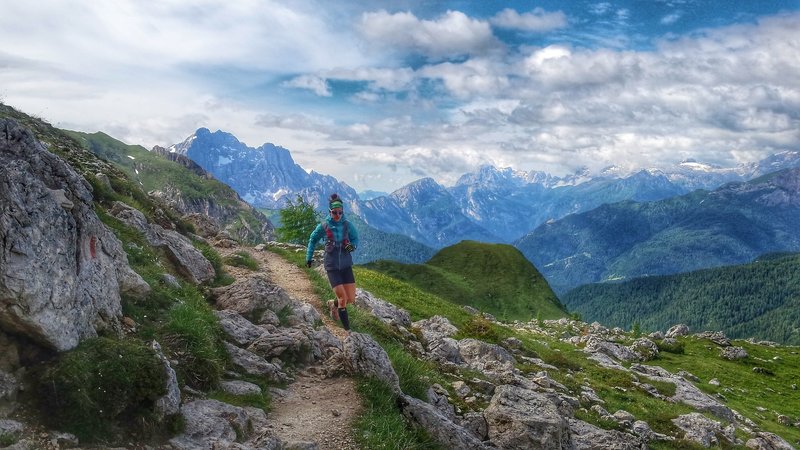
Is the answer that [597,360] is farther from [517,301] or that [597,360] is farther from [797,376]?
[517,301]

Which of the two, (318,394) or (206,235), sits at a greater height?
(206,235)

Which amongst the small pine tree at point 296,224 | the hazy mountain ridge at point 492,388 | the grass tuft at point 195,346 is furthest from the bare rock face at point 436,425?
the small pine tree at point 296,224

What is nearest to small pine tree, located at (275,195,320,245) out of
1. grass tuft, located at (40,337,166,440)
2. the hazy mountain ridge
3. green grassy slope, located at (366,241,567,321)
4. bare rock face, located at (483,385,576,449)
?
the hazy mountain ridge

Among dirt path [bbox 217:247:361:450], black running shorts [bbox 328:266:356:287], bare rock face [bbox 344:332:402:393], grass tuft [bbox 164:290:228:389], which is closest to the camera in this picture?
dirt path [bbox 217:247:361:450]

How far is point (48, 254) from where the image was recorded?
10.4 m

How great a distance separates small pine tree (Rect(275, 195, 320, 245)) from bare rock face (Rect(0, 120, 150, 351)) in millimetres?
62753

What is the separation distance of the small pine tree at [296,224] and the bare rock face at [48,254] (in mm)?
62753

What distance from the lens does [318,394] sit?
14492 mm

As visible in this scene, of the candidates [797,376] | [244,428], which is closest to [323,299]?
[244,428]

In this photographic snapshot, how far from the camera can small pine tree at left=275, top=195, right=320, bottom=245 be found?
249 feet

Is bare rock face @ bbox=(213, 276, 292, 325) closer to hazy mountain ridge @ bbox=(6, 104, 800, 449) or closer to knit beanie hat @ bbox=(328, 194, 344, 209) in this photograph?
hazy mountain ridge @ bbox=(6, 104, 800, 449)

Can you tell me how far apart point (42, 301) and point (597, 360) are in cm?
4308

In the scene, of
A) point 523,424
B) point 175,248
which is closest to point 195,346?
point 175,248

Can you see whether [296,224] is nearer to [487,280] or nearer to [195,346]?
[195,346]
